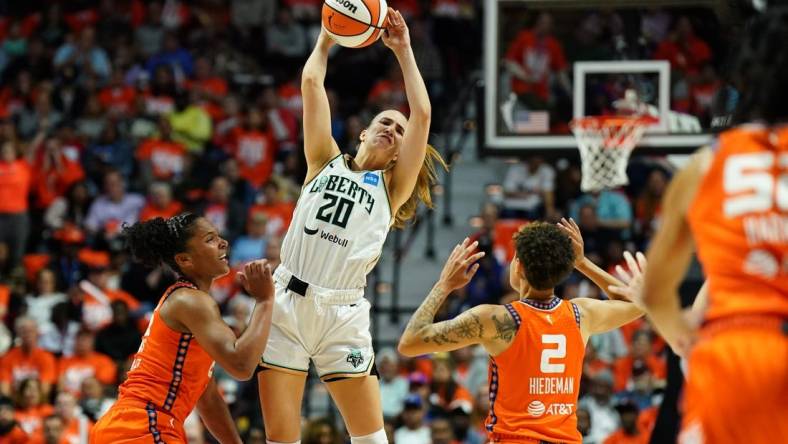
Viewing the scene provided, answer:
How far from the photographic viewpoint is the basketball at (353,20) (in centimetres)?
643

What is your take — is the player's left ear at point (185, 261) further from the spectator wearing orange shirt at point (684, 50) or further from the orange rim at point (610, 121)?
the spectator wearing orange shirt at point (684, 50)

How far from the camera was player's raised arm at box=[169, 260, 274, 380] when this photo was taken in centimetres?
539

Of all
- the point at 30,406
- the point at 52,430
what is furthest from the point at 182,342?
the point at 30,406

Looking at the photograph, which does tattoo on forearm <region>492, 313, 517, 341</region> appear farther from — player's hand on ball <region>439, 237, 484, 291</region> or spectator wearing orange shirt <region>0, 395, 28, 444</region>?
spectator wearing orange shirt <region>0, 395, 28, 444</region>

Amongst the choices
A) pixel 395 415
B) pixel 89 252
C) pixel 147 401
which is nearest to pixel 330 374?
pixel 147 401

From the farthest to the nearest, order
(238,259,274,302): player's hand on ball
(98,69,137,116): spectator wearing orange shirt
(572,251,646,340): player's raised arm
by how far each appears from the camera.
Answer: (98,69,137,116): spectator wearing orange shirt
(572,251,646,340): player's raised arm
(238,259,274,302): player's hand on ball

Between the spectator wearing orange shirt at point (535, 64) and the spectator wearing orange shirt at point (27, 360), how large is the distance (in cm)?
552

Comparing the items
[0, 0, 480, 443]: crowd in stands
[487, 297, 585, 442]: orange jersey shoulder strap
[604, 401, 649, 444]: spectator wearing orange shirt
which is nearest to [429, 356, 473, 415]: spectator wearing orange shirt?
[604, 401, 649, 444]: spectator wearing orange shirt

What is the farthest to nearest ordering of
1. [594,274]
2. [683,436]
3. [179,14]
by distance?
[179,14] → [594,274] → [683,436]

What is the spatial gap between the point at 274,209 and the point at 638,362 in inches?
192

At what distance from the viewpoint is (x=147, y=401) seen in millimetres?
5617

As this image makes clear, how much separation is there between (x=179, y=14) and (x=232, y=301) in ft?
24.1

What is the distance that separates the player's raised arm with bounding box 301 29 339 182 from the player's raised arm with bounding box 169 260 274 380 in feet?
3.74

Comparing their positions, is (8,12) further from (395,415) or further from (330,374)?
(330,374)
